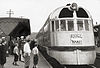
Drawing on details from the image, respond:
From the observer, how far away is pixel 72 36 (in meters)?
10.4

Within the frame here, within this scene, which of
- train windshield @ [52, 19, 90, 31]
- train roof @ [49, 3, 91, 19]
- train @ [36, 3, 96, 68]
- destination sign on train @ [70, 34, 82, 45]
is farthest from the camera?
train roof @ [49, 3, 91, 19]

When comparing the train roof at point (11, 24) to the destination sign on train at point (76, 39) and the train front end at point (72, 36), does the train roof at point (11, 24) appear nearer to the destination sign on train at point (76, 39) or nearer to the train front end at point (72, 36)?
the train front end at point (72, 36)

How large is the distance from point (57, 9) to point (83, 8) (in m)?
1.39

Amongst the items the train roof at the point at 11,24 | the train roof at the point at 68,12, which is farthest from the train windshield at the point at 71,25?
the train roof at the point at 11,24

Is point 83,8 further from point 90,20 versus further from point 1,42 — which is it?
point 1,42

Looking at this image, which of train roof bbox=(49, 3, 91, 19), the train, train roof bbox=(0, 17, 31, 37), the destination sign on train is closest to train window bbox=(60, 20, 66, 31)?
the train

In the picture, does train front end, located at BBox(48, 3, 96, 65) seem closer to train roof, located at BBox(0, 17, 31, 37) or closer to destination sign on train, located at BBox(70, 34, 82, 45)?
destination sign on train, located at BBox(70, 34, 82, 45)

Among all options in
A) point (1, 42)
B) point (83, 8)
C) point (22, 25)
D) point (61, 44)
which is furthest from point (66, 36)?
A: point (22, 25)

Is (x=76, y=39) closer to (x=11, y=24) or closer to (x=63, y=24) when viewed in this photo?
(x=63, y=24)

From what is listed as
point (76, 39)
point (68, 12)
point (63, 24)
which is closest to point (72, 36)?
point (76, 39)

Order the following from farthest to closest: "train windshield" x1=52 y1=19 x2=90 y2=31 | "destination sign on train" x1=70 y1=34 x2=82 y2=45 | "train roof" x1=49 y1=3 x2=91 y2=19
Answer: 1. "train roof" x1=49 y1=3 x2=91 y2=19
2. "train windshield" x1=52 y1=19 x2=90 y2=31
3. "destination sign on train" x1=70 y1=34 x2=82 y2=45

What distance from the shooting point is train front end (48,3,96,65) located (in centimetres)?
1000

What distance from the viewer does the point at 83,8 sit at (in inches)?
439

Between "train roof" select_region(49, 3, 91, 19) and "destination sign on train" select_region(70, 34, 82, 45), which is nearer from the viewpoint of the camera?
"destination sign on train" select_region(70, 34, 82, 45)
